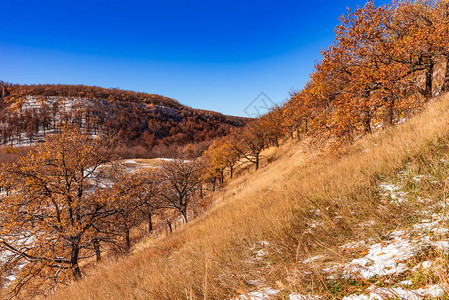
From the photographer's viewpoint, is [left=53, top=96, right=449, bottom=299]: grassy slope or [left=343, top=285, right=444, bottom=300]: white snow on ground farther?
[left=53, top=96, right=449, bottom=299]: grassy slope

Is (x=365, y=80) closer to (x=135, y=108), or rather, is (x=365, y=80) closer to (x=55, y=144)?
(x=55, y=144)

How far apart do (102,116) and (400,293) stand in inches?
6523

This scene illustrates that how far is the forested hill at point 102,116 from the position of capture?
113562mm

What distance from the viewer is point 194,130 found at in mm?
151625

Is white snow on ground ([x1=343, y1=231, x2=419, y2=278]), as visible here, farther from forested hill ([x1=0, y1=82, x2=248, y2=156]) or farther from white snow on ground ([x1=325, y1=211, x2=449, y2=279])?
forested hill ([x1=0, y1=82, x2=248, y2=156])

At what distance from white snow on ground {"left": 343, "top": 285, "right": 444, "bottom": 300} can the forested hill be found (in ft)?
373

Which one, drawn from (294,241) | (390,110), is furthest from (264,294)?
(390,110)

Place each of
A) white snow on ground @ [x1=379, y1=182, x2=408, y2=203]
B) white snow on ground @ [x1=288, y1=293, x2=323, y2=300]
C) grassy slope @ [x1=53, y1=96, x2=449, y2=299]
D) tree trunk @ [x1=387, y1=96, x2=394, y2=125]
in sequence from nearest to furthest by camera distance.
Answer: white snow on ground @ [x1=288, y1=293, x2=323, y2=300] → grassy slope @ [x1=53, y1=96, x2=449, y2=299] → white snow on ground @ [x1=379, y1=182, x2=408, y2=203] → tree trunk @ [x1=387, y1=96, x2=394, y2=125]

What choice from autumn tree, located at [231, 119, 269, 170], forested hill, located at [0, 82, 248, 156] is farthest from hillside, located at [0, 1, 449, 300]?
forested hill, located at [0, 82, 248, 156]

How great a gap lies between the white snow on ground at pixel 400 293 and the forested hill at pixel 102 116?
11354 centimetres

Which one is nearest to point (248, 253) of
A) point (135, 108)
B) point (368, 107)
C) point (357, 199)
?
point (357, 199)

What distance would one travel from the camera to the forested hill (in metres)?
114

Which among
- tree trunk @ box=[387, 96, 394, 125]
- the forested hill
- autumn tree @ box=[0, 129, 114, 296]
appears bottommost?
autumn tree @ box=[0, 129, 114, 296]

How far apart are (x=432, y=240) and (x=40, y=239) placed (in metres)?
12.9
